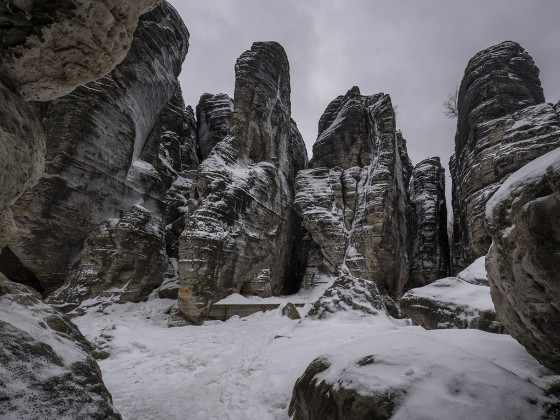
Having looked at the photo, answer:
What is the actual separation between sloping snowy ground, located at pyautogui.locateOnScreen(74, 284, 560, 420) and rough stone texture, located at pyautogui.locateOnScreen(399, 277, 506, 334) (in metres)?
0.74

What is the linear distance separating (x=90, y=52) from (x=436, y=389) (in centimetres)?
517

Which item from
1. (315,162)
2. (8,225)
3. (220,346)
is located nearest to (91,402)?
(8,225)

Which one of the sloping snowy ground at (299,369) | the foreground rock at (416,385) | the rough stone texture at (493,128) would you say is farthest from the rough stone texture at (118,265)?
the rough stone texture at (493,128)

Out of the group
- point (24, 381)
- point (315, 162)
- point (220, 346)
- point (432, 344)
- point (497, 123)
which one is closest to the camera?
point (24, 381)

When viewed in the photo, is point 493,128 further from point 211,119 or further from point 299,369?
point 211,119

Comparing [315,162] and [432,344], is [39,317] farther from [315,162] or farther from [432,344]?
[315,162]

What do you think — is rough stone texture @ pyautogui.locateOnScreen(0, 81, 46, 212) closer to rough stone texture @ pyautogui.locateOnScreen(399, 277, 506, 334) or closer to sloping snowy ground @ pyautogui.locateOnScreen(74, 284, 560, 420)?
sloping snowy ground @ pyautogui.locateOnScreen(74, 284, 560, 420)

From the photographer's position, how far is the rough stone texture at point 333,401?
2.11m

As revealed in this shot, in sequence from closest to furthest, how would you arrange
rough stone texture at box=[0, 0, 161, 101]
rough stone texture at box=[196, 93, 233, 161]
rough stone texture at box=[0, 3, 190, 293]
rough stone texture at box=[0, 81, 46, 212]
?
rough stone texture at box=[0, 81, 46, 212] < rough stone texture at box=[0, 0, 161, 101] < rough stone texture at box=[0, 3, 190, 293] < rough stone texture at box=[196, 93, 233, 161]

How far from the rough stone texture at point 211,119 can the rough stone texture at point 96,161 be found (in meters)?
9.73

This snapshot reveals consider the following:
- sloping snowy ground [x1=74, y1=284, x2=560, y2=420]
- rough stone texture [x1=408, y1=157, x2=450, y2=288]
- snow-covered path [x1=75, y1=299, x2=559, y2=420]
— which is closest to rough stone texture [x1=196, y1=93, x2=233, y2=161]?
rough stone texture [x1=408, y1=157, x2=450, y2=288]

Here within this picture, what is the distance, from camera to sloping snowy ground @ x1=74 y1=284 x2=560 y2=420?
200cm

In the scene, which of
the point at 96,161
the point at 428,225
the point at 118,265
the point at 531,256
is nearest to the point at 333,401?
the point at 531,256

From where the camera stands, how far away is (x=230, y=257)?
44.4ft
